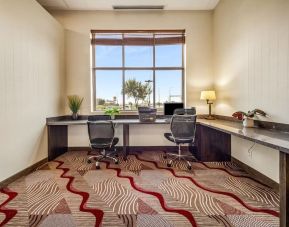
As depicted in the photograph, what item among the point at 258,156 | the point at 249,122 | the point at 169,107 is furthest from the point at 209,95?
the point at 258,156

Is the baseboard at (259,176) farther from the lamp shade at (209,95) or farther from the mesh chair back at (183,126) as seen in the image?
the lamp shade at (209,95)

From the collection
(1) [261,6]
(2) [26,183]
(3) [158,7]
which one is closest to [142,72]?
(3) [158,7]

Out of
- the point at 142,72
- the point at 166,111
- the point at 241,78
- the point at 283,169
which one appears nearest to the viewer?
the point at 283,169

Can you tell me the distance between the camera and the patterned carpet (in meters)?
2.20

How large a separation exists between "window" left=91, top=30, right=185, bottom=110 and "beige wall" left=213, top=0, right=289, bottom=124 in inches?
44.5

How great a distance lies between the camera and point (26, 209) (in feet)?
7.97

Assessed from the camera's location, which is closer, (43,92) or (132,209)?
(132,209)

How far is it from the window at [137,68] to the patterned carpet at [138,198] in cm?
215

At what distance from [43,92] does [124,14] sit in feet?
9.54

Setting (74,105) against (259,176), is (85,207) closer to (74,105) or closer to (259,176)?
(259,176)

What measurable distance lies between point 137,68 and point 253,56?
2922 mm

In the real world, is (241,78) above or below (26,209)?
above

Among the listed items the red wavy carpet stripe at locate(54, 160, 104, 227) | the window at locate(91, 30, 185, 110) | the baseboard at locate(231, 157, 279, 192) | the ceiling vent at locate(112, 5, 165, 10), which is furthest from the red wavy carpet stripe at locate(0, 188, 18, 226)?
the ceiling vent at locate(112, 5, 165, 10)

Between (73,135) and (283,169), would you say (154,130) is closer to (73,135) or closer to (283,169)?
(73,135)
